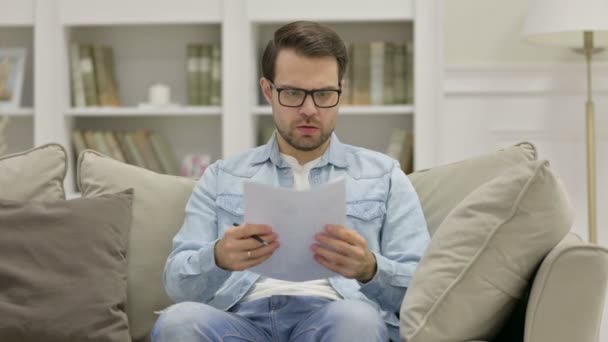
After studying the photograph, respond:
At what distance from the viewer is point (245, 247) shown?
70.9 inches

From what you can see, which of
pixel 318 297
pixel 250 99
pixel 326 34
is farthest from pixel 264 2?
pixel 318 297

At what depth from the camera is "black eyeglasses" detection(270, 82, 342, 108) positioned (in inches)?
84.0

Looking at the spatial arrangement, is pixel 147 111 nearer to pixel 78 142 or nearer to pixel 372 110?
pixel 78 142

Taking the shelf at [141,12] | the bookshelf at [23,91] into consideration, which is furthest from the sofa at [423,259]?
the bookshelf at [23,91]

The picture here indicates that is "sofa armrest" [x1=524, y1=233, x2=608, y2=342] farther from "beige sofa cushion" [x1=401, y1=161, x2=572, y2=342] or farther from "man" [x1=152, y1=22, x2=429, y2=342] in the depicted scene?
"man" [x1=152, y1=22, x2=429, y2=342]

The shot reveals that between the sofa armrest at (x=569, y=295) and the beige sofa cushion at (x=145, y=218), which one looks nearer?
the sofa armrest at (x=569, y=295)

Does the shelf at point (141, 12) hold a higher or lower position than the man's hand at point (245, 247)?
higher

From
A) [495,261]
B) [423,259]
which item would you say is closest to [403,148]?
[423,259]

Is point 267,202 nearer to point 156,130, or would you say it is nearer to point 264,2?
point 264,2

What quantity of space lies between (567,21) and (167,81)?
1.79 meters

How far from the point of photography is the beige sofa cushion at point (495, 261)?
1.69 m

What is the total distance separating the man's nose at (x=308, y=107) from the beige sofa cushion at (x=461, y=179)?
346 mm

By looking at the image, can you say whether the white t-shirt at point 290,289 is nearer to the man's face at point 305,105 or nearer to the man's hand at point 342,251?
the man's hand at point 342,251

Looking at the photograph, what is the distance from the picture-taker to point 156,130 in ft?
13.9
